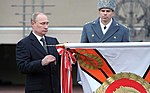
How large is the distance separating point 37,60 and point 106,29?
1101mm

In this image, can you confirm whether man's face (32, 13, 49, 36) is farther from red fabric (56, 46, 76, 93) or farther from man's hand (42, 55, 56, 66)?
red fabric (56, 46, 76, 93)

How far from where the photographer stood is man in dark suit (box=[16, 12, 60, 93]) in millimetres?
A: 5594

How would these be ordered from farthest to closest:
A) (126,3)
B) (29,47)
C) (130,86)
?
(126,3)
(29,47)
(130,86)

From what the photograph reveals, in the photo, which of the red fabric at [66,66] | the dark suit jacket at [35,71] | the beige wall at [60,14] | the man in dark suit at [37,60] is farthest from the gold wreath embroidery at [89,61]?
the beige wall at [60,14]

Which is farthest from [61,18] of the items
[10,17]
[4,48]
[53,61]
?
[53,61]

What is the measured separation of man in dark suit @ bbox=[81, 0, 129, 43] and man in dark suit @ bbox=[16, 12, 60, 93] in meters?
0.69

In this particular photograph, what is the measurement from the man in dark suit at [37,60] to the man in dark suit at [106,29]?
0.69m

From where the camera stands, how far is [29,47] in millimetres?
5691

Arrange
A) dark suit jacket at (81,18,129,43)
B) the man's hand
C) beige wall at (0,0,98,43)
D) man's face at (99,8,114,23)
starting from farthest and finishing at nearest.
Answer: beige wall at (0,0,98,43), dark suit jacket at (81,18,129,43), man's face at (99,8,114,23), the man's hand

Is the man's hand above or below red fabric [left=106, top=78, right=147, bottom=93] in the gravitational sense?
above

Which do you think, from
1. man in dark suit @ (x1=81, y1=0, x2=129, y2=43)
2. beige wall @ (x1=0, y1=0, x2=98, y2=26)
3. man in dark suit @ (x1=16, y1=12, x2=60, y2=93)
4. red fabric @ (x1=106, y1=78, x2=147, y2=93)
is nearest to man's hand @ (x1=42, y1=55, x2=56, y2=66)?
man in dark suit @ (x1=16, y1=12, x2=60, y2=93)

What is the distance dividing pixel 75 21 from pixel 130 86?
715 centimetres

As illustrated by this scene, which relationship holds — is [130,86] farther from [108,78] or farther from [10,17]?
[10,17]

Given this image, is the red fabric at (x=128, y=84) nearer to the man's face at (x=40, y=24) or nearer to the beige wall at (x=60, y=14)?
the man's face at (x=40, y=24)
